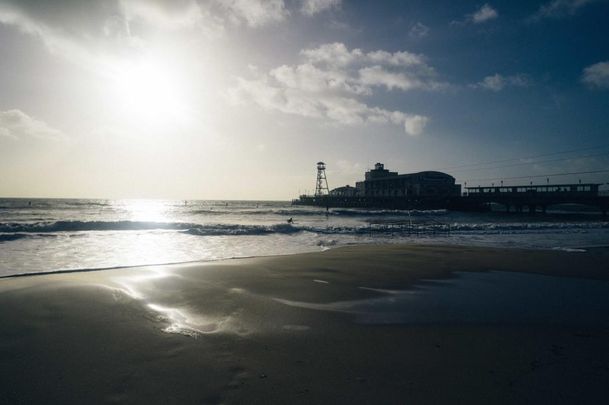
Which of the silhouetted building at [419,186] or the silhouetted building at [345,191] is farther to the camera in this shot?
the silhouetted building at [345,191]

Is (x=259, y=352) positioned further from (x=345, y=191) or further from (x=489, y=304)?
(x=345, y=191)

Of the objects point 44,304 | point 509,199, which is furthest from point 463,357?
point 509,199

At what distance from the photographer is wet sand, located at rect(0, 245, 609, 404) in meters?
3.00

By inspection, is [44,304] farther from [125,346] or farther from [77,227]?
[77,227]

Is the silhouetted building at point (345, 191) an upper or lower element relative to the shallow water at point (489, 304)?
upper

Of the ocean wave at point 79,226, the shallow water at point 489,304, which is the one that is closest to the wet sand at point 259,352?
the shallow water at point 489,304

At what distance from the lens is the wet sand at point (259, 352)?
118 inches

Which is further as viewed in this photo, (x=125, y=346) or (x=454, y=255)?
(x=454, y=255)

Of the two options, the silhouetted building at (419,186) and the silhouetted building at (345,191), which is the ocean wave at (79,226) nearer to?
the silhouetted building at (419,186)

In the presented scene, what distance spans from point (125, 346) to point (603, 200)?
62995 mm

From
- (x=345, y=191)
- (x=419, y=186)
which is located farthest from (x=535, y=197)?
(x=345, y=191)

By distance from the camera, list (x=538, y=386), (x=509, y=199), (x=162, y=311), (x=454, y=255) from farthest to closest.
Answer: (x=509, y=199) → (x=454, y=255) → (x=162, y=311) → (x=538, y=386)

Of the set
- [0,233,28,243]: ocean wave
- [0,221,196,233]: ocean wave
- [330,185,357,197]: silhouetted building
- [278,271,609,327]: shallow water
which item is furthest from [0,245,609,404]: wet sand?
[330,185,357,197]: silhouetted building

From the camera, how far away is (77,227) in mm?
23891
